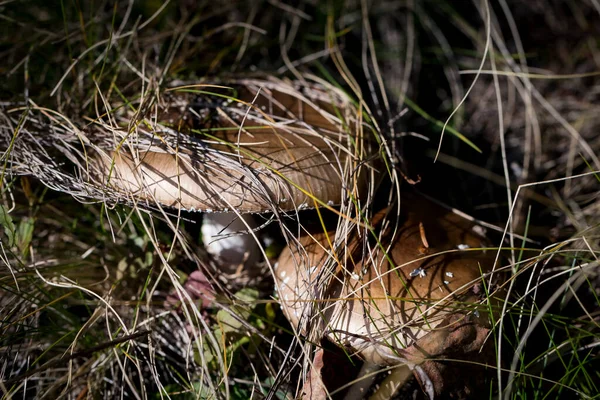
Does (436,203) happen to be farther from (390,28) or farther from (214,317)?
(390,28)

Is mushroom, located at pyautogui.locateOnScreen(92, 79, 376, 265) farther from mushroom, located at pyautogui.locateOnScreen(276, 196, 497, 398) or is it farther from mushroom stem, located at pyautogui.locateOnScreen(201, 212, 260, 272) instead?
mushroom, located at pyautogui.locateOnScreen(276, 196, 497, 398)

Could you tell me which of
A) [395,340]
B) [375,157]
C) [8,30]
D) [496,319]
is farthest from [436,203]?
[8,30]

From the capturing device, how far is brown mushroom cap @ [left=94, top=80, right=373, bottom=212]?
4.51 ft

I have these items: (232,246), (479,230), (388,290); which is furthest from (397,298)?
(232,246)

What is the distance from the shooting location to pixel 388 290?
4.58ft

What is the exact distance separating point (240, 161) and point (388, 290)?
1.90ft

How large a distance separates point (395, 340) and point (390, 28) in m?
2.03


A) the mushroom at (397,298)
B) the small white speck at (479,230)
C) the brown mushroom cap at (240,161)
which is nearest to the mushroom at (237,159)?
the brown mushroom cap at (240,161)

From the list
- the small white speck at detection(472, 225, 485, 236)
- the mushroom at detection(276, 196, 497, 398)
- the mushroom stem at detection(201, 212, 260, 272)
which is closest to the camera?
the mushroom at detection(276, 196, 497, 398)

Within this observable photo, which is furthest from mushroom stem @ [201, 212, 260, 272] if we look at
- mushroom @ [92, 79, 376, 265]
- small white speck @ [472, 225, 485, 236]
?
small white speck @ [472, 225, 485, 236]

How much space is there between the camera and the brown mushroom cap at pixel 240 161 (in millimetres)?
1376

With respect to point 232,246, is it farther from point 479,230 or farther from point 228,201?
point 479,230

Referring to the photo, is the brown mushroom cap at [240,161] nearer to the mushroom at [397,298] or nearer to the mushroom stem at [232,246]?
the mushroom at [397,298]

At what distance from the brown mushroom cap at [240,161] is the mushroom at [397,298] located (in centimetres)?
20
